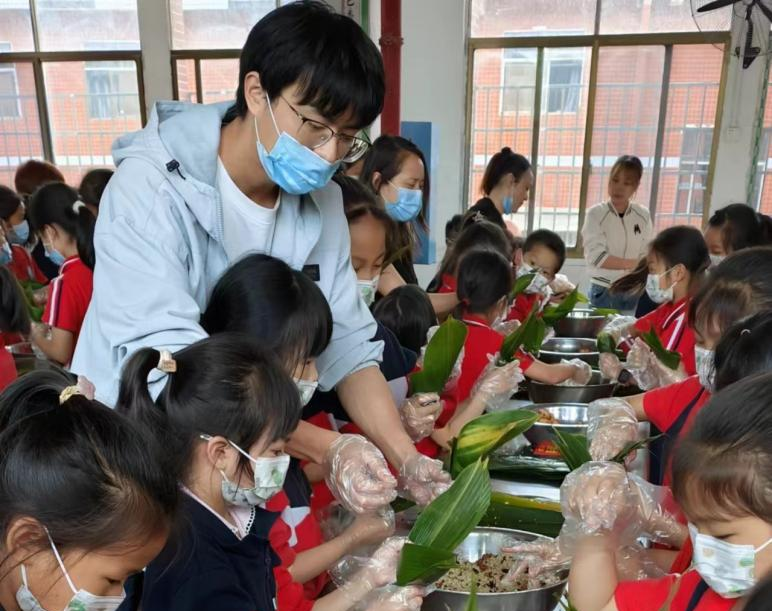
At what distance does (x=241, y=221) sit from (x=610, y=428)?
0.79 meters

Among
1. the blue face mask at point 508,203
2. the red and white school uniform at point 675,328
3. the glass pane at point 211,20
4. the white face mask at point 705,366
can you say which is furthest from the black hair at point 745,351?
the glass pane at point 211,20

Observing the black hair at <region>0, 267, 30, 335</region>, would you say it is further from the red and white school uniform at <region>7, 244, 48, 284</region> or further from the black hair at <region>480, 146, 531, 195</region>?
the black hair at <region>480, 146, 531, 195</region>

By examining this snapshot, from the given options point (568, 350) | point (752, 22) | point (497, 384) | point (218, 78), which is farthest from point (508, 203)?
point (218, 78)

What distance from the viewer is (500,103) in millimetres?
4812

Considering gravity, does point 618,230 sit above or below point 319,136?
below

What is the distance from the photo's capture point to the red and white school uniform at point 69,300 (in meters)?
1.99

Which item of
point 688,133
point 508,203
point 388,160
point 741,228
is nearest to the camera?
point 388,160

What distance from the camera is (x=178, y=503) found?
0.74 meters

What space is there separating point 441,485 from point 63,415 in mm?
628

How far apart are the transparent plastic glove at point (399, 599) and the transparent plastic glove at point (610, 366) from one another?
47.0 inches

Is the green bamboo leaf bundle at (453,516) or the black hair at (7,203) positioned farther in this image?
the black hair at (7,203)

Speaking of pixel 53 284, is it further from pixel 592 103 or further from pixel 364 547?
pixel 592 103

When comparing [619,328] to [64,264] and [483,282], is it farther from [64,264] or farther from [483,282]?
[64,264]

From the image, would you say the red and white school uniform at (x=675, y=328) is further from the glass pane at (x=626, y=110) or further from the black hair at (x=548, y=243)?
the glass pane at (x=626, y=110)
